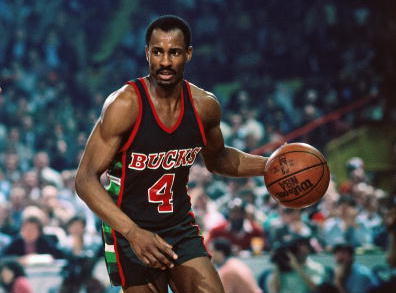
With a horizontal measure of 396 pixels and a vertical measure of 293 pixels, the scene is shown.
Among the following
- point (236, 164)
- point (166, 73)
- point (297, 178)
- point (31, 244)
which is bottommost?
point (31, 244)

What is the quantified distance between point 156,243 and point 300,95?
740 cm

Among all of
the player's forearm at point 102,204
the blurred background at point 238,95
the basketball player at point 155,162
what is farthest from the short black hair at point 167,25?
the blurred background at point 238,95

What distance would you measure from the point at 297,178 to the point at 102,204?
97 centimetres

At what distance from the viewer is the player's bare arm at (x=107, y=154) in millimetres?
2760

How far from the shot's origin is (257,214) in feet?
21.6

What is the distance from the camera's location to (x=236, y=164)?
3.37m

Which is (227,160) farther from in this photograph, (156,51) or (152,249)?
(152,249)

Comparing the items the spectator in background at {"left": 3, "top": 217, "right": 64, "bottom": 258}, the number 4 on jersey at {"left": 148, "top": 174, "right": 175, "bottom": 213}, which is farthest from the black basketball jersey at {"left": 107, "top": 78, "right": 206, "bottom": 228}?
the spectator in background at {"left": 3, "top": 217, "right": 64, "bottom": 258}

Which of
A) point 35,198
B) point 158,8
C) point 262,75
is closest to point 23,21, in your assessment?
point 158,8

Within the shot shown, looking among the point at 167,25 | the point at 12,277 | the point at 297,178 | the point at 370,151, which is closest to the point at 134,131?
the point at 167,25

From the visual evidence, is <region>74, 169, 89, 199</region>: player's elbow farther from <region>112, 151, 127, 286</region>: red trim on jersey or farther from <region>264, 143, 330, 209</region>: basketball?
<region>264, 143, 330, 209</region>: basketball

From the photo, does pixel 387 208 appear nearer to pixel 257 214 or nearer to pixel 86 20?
pixel 257 214

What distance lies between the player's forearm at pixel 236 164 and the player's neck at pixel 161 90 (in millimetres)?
458

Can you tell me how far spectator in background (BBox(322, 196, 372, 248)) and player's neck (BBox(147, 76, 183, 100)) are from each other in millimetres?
3429
